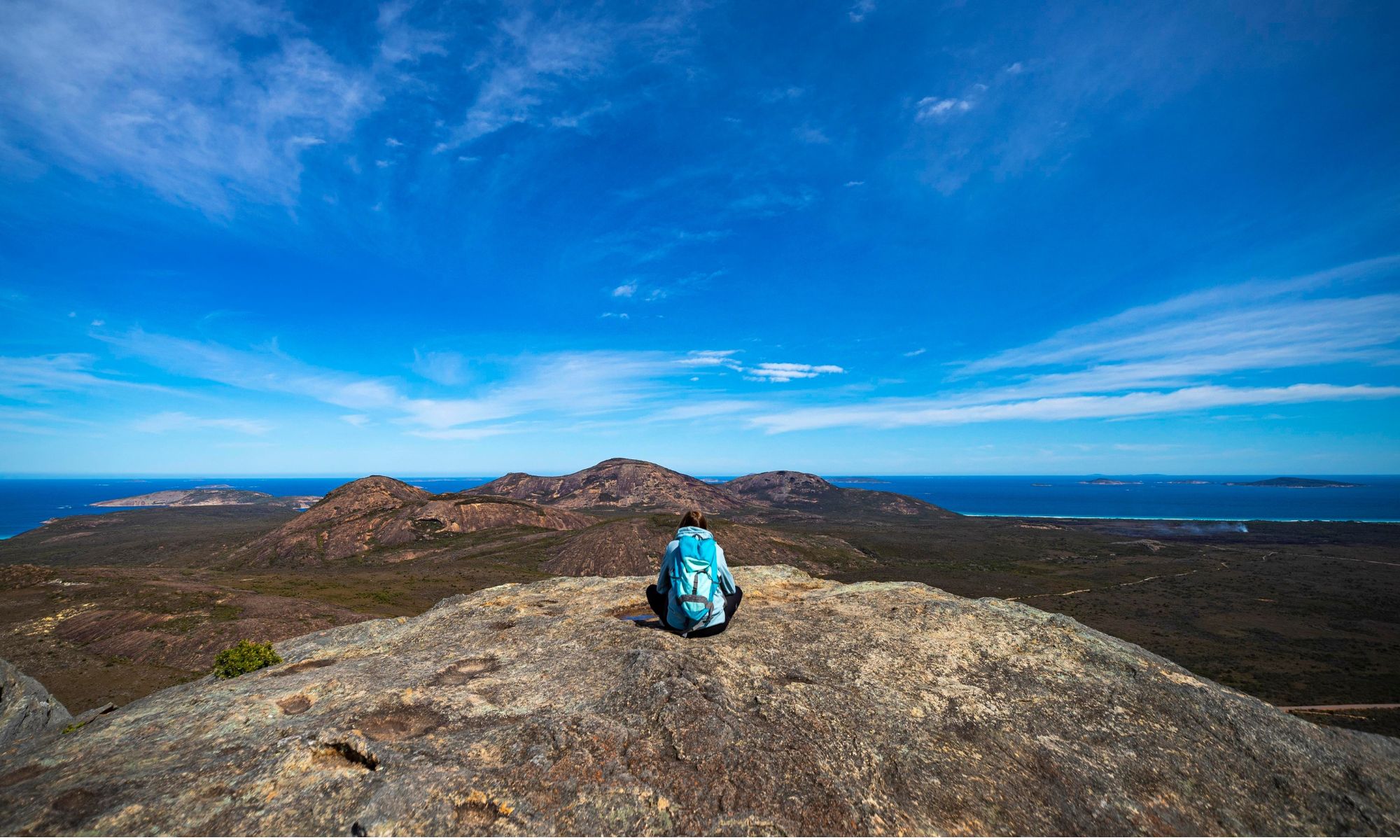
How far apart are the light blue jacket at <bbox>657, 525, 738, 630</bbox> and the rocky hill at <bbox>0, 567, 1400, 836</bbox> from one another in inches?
19.2

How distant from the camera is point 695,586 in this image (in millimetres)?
10367

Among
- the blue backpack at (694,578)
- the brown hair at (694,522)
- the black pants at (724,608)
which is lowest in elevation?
the black pants at (724,608)

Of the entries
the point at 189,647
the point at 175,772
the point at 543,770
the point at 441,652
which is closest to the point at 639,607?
the point at 441,652

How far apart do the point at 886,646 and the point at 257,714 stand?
11067mm

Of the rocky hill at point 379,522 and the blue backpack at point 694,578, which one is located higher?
the blue backpack at point 694,578

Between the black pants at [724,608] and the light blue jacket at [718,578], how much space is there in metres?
0.06

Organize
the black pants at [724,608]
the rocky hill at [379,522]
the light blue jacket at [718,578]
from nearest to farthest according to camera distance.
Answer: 1. the light blue jacket at [718,578]
2. the black pants at [724,608]
3. the rocky hill at [379,522]

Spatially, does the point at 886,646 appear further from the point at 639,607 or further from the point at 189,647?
the point at 189,647

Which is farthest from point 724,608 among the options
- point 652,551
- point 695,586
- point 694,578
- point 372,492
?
point 372,492

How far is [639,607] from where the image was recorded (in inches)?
551

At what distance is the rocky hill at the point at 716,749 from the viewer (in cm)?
594

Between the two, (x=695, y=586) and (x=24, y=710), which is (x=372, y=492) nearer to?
(x=24, y=710)

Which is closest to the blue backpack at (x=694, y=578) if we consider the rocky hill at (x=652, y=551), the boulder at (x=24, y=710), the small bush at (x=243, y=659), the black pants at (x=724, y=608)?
the black pants at (x=724, y=608)

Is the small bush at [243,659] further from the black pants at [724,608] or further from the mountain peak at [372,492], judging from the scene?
the mountain peak at [372,492]
